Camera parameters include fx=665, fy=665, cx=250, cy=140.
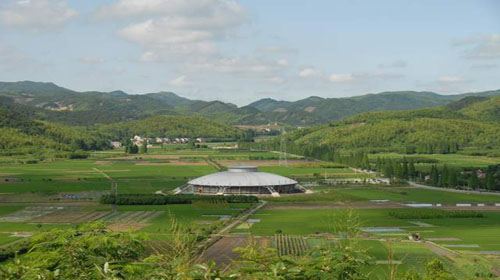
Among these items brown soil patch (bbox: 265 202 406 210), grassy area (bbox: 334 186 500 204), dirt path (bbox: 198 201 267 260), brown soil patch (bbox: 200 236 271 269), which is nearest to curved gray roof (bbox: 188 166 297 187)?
grassy area (bbox: 334 186 500 204)

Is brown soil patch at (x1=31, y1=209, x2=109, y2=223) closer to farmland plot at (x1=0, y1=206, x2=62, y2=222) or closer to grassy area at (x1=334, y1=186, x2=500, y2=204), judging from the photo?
farmland plot at (x1=0, y1=206, x2=62, y2=222)

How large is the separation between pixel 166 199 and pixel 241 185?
1371 cm

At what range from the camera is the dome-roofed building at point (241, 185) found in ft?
281

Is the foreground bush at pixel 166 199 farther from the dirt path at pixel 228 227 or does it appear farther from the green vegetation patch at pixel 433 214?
the green vegetation patch at pixel 433 214

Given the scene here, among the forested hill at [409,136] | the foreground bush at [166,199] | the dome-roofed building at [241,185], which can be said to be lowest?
the foreground bush at [166,199]

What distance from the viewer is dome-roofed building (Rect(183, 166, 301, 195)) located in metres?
85.8

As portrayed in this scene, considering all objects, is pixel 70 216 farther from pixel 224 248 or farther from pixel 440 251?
pixel 440 251

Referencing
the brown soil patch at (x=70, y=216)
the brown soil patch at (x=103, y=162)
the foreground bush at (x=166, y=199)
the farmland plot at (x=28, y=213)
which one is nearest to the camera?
the brown soil patch at (x=70, y=216)

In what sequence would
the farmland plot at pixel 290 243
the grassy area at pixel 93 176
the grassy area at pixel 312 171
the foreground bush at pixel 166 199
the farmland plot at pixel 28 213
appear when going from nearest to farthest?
1. the farmland plot at pixel 290 243
2. the farmland plot at pixel 28 213
3. the foreground bush at pixel 166 199
4. the grassy area at pixel 93 176
5. the grassy area at pixel 312 171

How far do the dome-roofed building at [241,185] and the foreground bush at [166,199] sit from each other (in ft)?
24.2

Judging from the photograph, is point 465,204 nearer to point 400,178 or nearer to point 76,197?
point 400,178

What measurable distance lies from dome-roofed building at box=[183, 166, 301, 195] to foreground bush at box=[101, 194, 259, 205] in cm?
738

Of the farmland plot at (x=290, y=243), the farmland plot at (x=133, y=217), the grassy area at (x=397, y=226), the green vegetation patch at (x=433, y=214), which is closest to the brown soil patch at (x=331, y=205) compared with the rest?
the grassy area at (x=397, y=226)

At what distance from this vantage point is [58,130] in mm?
193625
